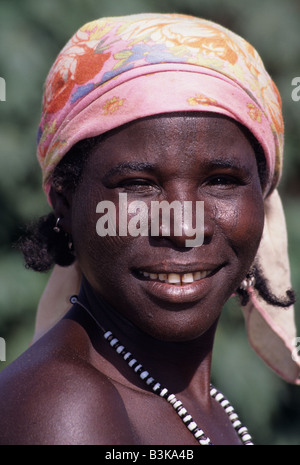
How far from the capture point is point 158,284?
2318 mm

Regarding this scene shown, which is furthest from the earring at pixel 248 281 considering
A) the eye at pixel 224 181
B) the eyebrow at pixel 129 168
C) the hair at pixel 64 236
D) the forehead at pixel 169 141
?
the eyebrow at pixel 129 168

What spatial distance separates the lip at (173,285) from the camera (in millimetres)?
2307

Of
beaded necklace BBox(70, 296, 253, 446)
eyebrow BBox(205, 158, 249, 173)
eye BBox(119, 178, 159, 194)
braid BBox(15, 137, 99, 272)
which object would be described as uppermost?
eyebrow BBox(205, 158, 249, 173)

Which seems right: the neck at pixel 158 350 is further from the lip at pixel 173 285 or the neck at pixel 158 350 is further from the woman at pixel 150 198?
the lip at pixel 173 285

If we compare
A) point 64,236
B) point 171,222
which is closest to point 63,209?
point 64,236

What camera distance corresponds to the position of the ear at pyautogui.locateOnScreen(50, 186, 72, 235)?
261 centimetres

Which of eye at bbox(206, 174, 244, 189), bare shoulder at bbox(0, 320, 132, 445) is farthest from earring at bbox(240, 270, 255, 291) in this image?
bare shoulder at bbox(0, 320, 132, 445)

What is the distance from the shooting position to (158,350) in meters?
2.52

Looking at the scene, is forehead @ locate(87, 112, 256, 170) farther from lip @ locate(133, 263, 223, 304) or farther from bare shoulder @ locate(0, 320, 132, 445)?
bare shoulder @ locate(0, 320, 132, 445)

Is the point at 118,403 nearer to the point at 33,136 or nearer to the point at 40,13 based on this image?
the point at 33,136

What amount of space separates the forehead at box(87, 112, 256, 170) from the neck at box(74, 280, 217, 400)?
1.59ft

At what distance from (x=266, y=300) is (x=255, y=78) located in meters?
0.95

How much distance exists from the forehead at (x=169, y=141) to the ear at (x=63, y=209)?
264 millimetres

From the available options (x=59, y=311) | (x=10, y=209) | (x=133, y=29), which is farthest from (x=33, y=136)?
(x=133, y=29)
